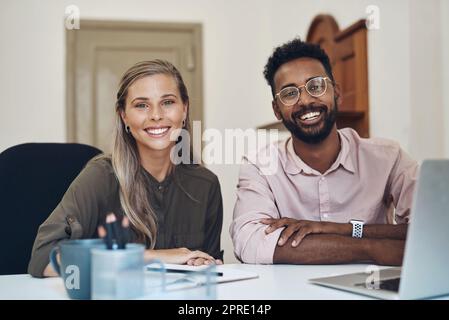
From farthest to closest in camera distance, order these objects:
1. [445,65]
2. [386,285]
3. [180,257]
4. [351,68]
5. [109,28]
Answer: [109,28], [351,68], [445,65], [180,257], [386,285]

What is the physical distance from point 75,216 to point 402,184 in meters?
0.78

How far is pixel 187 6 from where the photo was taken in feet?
10.0

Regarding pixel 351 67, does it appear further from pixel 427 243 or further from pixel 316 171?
pixel 427 243

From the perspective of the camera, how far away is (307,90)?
4.03 ft

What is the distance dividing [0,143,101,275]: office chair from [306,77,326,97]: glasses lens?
0.62 meters

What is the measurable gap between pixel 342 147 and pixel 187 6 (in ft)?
6.51

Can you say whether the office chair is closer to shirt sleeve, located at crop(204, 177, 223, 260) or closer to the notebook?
shirt sleeve, located at crop(204, 177, 223, 260)

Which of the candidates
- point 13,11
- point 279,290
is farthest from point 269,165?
point 13,11

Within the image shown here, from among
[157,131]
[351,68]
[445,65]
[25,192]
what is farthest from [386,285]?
[351,68]

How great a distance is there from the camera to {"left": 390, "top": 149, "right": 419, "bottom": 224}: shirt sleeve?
4.09ft

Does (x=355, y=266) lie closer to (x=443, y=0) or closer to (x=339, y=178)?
(x=339, y=178)

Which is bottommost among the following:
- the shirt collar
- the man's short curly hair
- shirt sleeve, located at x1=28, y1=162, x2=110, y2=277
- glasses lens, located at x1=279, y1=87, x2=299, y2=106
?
shirt sleeve, located at x1=28, y1=162, x2=110, y2=277

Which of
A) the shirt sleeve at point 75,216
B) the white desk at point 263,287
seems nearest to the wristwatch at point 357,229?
the white desk at point 263,287

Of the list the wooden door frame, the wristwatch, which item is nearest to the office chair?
the wristwatch
